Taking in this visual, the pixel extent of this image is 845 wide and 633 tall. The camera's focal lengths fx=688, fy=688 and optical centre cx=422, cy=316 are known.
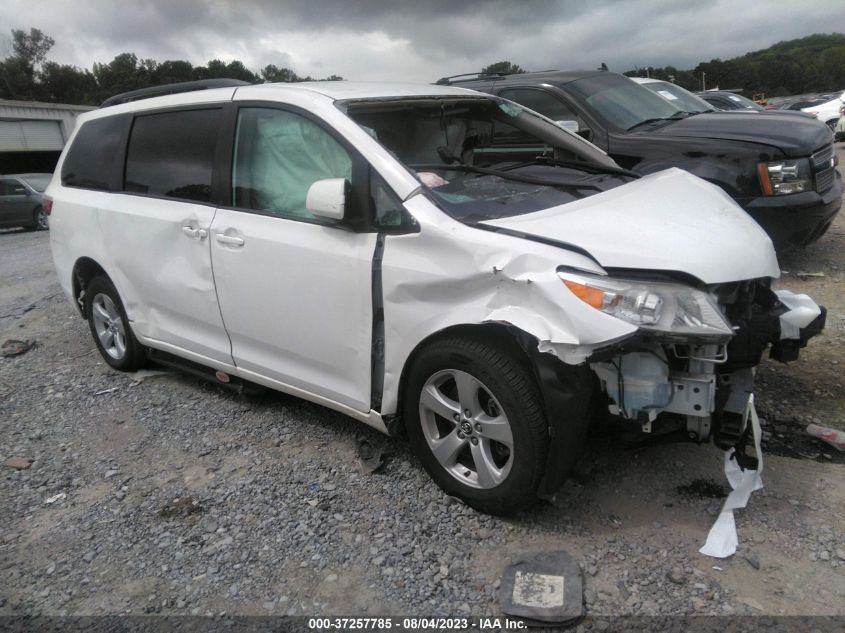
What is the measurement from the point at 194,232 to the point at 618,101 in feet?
14.3

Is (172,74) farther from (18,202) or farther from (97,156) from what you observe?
(97,156)

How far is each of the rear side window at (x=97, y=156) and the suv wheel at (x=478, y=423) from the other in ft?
9.08

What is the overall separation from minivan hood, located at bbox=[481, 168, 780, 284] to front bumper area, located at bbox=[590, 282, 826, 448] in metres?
0.19

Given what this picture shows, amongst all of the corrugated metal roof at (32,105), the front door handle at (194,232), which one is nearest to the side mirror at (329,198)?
the front door handle at (194,232)

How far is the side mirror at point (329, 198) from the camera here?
115 inches

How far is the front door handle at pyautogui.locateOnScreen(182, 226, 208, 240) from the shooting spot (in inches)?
144

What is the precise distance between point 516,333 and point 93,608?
1.88m

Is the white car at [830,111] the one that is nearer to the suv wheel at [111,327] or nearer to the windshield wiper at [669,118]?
the windshield wiper at [669,118]

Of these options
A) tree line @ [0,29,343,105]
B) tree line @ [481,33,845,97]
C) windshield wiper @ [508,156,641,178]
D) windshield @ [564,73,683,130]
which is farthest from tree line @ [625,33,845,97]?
windshield wiper @ [508,156,641,178]

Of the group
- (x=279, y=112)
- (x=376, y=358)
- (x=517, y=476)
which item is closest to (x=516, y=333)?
(x=517, y=476)

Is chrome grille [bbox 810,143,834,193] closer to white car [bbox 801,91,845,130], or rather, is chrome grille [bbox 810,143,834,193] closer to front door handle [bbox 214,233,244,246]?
front door handle [bbox 214,233,244,246]

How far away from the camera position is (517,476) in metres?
2.67

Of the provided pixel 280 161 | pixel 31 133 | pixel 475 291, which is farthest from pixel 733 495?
pixel 31 133

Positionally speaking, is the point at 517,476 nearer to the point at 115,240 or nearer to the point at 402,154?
the point at 402,154
